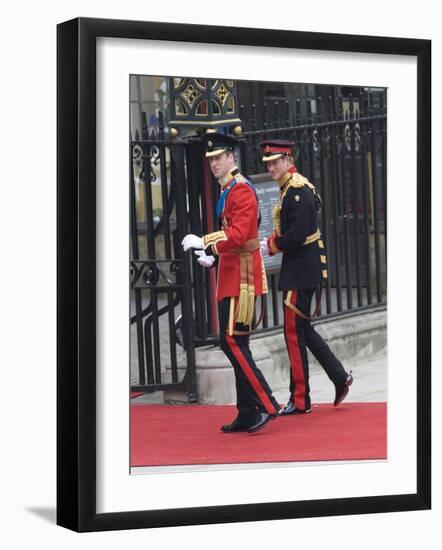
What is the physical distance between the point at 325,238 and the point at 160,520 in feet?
6.75

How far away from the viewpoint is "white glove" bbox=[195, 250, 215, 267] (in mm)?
9492

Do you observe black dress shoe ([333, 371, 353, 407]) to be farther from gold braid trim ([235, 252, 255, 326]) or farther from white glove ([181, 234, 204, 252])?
white glove ([181, 234, 204, 252])

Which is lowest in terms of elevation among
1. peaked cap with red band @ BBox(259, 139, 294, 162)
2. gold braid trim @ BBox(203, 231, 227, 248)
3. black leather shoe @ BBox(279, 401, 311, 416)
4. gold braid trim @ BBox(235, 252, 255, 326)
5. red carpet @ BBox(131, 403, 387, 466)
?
red carpet @ BBox(131, 403, 387, 466)

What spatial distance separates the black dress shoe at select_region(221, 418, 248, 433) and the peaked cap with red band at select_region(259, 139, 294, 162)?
5.10 feet

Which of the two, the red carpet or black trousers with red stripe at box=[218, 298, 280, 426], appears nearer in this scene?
the red carpet

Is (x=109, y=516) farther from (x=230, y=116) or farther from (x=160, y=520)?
(x=230, y=116)

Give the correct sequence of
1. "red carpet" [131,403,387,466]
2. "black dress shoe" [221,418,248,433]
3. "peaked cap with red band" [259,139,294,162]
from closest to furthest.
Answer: "red carpet" [131,403,387,466]
"black dress shoe" [221,418,248,433]
"peaked cap with red band" [259,139,294,162]

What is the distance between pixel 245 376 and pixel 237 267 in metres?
0.63

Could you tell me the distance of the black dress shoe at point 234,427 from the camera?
9.38 metres

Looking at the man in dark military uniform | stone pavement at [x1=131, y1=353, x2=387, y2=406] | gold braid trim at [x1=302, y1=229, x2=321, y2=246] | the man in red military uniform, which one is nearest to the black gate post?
the man in red military uniform

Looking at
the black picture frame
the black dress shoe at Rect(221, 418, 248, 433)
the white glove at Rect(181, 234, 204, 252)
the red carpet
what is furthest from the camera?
the white glove at Rect(181, 234, 204, 252)

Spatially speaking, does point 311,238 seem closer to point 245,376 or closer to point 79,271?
point 245,376

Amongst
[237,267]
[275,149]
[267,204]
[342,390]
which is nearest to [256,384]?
[342,390]

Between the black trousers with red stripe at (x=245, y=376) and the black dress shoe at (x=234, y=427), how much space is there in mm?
63
